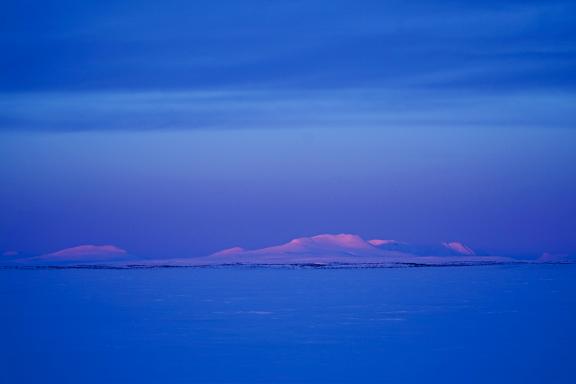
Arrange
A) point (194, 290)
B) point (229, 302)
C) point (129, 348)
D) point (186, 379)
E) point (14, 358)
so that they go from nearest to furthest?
point (186, 379), point (14, 358), point (129, 348), point (229, 302), point (194, 290)

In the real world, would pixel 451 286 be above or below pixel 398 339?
above

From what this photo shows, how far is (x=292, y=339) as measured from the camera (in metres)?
15.1

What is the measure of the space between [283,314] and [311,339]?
408cm

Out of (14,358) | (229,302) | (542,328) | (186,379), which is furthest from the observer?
(229,302)

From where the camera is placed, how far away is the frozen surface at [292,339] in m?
12.2

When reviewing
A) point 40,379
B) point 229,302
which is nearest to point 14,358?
point 40,379

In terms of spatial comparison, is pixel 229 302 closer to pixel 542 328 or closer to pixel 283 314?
pixel 283 314

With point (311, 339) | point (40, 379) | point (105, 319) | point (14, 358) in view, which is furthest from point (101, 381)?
point (105, 319)

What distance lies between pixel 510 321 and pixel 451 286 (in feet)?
39.7

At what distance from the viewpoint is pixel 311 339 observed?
1498 centimetres

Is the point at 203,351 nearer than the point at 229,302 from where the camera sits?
Yes

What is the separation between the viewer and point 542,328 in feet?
53.3

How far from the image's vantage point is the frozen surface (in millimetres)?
12211

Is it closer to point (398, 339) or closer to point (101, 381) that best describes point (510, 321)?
point (398, 339)
